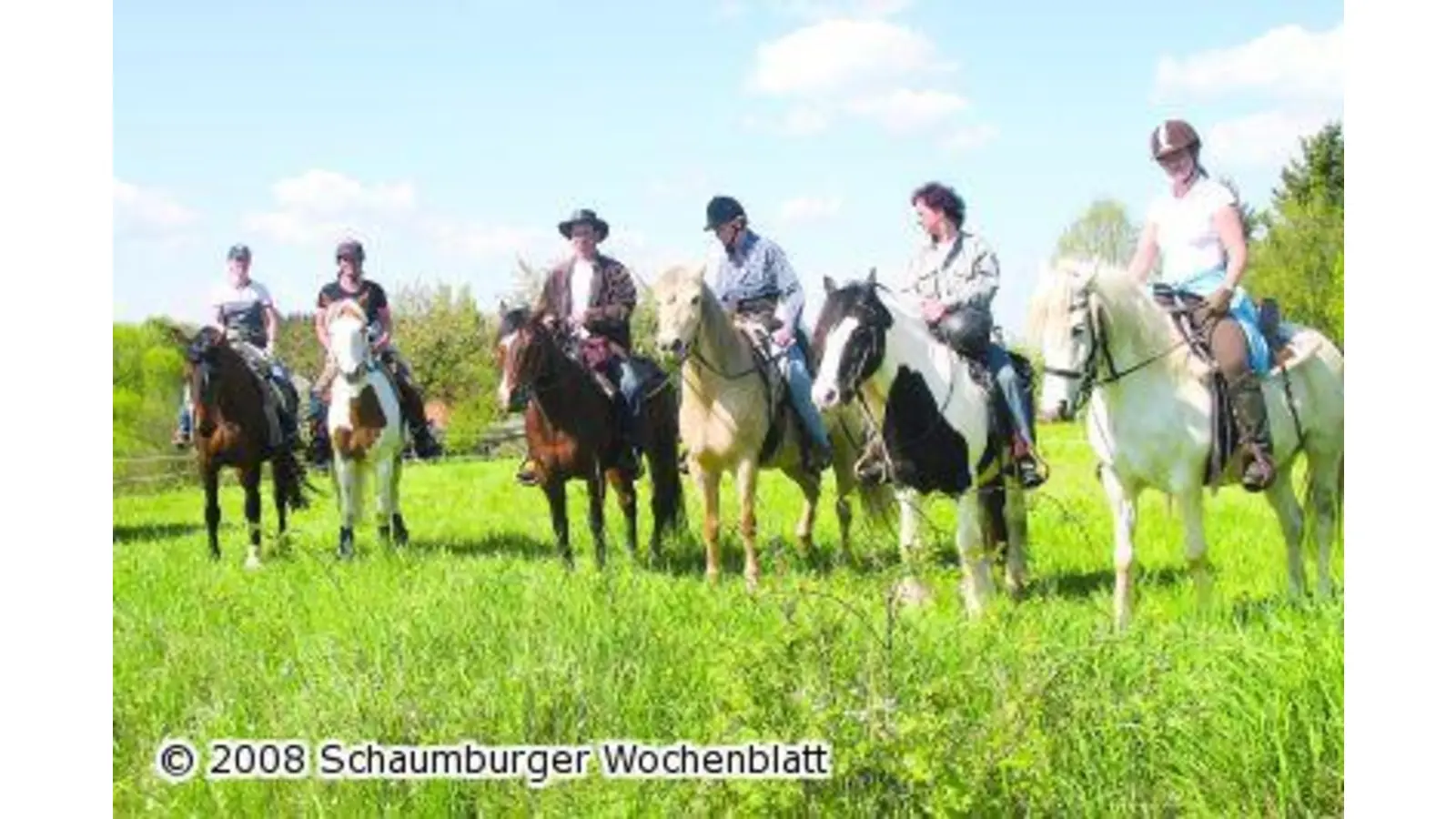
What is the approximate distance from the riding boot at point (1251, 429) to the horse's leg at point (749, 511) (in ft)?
9.33

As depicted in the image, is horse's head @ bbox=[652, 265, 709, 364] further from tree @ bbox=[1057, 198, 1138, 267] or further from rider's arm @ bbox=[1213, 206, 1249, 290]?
rider's arm @ bbox=[1213, 206, 1249, 290]

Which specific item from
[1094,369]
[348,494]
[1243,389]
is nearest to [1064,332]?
[1094,369]

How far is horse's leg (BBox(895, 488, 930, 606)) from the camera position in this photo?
5129 millimetres

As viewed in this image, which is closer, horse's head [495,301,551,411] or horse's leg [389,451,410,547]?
horse's head [495,301,551,411]

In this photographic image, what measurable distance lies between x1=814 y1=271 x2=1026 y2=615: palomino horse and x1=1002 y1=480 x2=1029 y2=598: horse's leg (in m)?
0.04

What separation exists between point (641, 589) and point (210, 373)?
14.8ft

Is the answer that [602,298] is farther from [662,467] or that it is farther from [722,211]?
[722,211]

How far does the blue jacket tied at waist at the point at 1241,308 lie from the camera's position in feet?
24.2

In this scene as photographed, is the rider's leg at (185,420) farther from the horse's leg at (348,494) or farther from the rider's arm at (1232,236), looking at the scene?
the rider's arm at (1232,236)

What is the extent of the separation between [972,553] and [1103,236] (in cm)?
169

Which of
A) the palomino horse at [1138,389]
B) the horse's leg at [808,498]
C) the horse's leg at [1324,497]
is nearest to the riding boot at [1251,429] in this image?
the palomino horse at [1138,389]

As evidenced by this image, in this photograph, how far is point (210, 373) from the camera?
399 inches

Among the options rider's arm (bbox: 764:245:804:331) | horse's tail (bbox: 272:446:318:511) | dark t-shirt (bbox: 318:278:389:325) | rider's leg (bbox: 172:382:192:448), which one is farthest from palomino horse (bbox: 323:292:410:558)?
rider's arm (bbox: 764:245:804:331)
